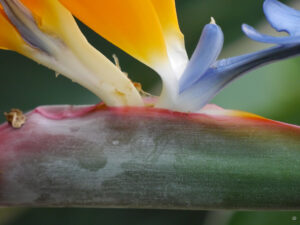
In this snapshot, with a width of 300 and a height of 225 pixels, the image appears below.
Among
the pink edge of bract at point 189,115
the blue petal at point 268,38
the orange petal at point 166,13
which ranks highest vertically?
the orange petal at point 166,13

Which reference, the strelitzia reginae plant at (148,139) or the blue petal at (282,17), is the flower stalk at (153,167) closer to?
the strelitzia reginae plant at (148,139)

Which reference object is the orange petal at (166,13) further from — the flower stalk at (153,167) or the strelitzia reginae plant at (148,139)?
the flower stalk at (153,167)

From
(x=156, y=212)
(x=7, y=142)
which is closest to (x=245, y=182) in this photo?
(x=7, y=142)

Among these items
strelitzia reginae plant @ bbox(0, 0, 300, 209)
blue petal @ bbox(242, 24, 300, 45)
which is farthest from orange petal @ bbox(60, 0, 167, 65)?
blue petal @ bbox(242, 24, 300, 45)

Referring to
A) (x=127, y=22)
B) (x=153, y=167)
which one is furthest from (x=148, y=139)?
(x=127, y=22)

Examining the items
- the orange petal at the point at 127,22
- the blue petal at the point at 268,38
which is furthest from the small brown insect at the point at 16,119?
the blue petal at the point at 268,38

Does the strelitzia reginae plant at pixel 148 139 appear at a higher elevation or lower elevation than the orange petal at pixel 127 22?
lower

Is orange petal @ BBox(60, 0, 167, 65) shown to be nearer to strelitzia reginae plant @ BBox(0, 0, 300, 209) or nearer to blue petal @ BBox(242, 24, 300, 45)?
strelitzia reginae plant @ BBox(0, 0, 300, 209)
